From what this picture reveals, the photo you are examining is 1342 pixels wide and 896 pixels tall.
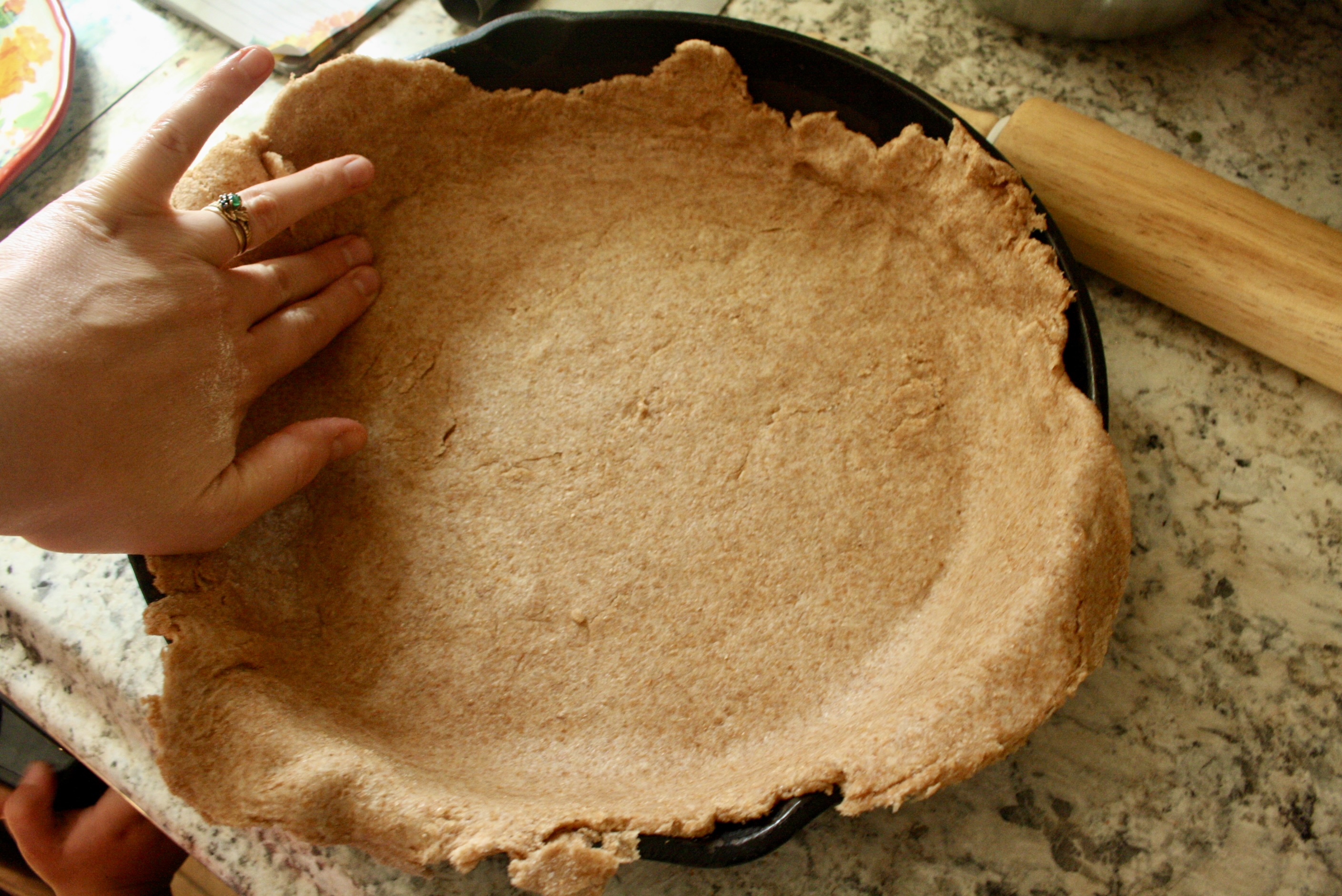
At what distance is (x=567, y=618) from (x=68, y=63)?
1195 millimetres

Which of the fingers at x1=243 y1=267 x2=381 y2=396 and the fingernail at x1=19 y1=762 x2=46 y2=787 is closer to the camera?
the fingers at x1=243 y1=267 x2=381 y2=396

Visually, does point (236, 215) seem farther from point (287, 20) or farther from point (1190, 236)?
point (1190, 236)

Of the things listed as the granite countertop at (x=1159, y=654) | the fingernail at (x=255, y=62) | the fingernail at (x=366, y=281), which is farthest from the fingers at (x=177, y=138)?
the granite countertop at (x=1159, y=654)

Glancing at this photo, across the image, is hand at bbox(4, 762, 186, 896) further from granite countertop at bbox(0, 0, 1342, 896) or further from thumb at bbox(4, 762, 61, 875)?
granite countertop at bbox(0, 0, 1342, 896)

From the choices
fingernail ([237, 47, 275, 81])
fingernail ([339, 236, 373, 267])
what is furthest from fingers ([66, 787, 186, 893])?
fingernail ([237, 47, 275, 81])

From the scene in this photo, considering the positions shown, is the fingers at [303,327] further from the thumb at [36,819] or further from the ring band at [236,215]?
the thumb at [36,819]

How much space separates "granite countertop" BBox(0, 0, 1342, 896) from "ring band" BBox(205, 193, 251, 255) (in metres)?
0.46

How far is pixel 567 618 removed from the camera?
3.20 ft

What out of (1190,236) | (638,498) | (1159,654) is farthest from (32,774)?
(1190,236)

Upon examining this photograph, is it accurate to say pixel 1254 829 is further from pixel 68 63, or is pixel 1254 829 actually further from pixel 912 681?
pixel 68 63

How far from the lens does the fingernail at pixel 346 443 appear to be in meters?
0.97

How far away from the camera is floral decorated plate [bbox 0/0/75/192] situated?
1.28 m

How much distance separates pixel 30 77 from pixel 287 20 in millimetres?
396

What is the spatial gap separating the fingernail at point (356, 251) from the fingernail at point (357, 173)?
0.09 metres
